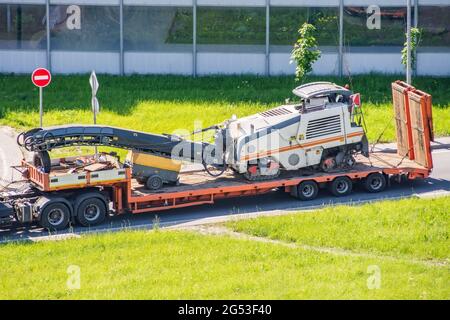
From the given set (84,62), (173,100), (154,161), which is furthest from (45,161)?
(84,62)

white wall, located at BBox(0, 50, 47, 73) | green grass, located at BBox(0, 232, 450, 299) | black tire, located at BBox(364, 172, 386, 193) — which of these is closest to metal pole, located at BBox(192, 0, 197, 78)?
white wall, located at BBox(0, 50, 47, 73)

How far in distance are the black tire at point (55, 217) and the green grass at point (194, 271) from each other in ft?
4.85

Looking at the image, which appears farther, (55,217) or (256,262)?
(55,217)

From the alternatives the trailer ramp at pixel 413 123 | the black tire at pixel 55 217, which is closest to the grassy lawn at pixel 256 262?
the black tire at pixel 55 217

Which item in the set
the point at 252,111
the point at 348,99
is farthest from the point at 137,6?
the point at 348,99

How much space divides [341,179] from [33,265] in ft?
30.3

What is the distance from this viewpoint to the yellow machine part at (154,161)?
26.3m

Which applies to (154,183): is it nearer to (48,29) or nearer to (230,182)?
(230,182)

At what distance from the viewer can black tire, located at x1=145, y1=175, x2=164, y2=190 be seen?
26578 mm

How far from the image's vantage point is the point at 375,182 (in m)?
28.2

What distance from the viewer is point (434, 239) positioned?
76.4ft

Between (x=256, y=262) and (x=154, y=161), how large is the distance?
5785 mm
